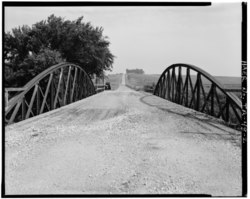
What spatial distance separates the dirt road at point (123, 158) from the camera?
3.35 m

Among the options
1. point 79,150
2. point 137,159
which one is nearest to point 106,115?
point 79,150

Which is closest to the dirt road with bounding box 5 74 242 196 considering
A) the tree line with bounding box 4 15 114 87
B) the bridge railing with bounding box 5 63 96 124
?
the bridge railing with bounding box 5 63 96 124

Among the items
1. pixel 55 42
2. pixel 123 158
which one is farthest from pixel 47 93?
pixel 55 42

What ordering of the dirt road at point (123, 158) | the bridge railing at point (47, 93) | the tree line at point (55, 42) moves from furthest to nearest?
the tree line at point (55, 42), the bridge railing at point (47, 93), the dirt road at point (123, 158)

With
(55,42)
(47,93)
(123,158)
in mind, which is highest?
(55,42)

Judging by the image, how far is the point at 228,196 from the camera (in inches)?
128

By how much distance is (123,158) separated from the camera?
4.19 m

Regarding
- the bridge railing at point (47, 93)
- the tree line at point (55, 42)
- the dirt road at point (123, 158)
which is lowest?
the dirt road at point (123, 158)

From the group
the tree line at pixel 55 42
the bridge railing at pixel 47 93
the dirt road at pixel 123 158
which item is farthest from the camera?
the tree line at pixel 55 42

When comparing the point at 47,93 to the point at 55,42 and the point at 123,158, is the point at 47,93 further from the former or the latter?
the point at 55,42

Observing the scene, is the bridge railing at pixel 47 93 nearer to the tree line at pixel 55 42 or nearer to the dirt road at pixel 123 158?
the dirt road at pixel 123 158

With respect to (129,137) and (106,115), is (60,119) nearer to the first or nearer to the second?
(106,115)

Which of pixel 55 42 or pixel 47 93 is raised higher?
pixel 55 42

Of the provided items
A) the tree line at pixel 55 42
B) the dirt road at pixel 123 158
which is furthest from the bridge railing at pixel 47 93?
the tree line at pixel 55 42
